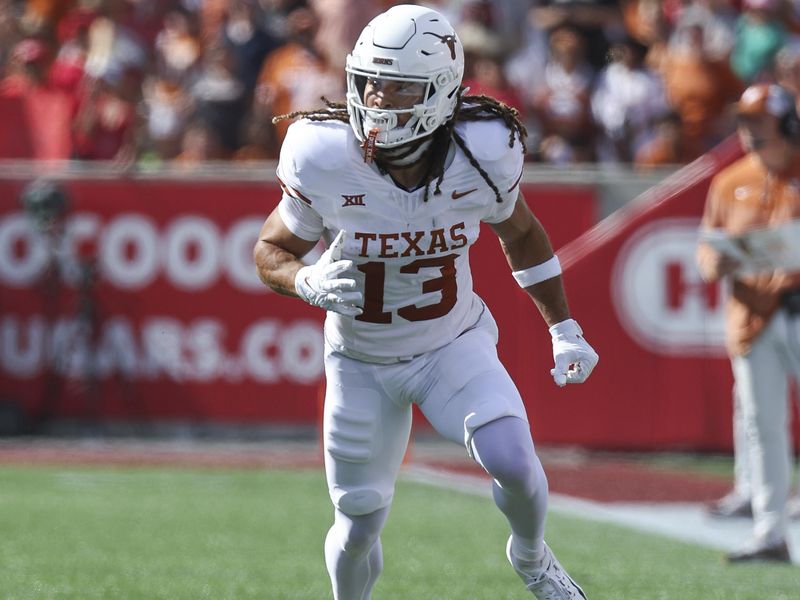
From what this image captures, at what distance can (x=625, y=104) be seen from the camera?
11.8 m

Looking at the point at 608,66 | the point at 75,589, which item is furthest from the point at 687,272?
the point at 75,589

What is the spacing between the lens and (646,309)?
1079cm

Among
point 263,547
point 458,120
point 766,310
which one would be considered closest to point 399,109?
point 458,120

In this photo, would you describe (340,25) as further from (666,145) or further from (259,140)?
(666,145)

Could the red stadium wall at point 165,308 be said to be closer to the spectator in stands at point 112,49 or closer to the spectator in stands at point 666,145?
the spectator in stands at point 666,145

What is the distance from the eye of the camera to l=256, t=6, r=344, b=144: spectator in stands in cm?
1212

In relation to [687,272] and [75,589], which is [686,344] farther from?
[75,589]

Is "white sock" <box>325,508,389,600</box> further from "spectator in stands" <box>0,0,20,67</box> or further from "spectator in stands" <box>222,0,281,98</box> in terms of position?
"spectator in stands" <box>0,0,20,67</box>

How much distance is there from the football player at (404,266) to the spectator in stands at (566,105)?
23.0 feet

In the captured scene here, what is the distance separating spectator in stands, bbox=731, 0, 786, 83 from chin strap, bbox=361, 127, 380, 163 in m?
7.72

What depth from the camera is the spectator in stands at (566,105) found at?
1192cm

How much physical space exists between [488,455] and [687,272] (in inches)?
253

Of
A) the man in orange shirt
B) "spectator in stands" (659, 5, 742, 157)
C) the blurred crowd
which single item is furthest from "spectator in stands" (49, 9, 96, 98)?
the man in orange shirt

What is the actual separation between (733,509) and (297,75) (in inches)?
208
